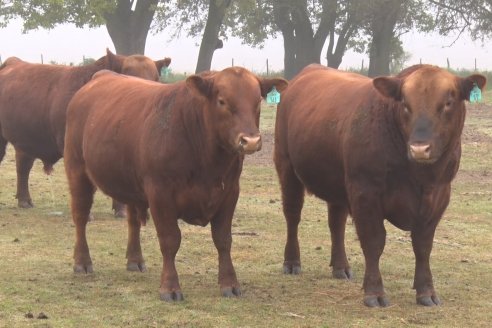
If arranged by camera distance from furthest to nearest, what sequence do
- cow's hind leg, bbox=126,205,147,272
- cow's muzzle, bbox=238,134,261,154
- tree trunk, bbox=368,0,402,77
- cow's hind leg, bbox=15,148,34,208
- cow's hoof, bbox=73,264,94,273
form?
tree trunk, bbox=368,0,402,77 < cow's hind leg, bbox=15,148,34,208 < cow's hind leg, bbox=126,205,147,272 < cow's hoof, bbox=73,264,94,273 < cow's muzzle, bbox=238,134,261,154

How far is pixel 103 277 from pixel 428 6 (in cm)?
3449

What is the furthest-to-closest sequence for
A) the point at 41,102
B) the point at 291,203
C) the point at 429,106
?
the point at 41,102 → the point at 291,203 → the point at 429,106

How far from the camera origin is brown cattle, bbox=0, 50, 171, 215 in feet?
35.3

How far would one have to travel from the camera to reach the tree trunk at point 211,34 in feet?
119

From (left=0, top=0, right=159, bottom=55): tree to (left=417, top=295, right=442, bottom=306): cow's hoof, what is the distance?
29353 mm

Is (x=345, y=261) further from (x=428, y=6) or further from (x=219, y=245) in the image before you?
(x=428, y=6)

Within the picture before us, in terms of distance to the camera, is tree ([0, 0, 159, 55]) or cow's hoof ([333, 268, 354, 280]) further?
tree ([0, 0, 159, 55])

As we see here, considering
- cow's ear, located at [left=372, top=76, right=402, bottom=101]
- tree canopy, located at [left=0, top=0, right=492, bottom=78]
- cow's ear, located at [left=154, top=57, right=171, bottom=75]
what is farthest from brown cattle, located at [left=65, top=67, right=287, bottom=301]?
tree canopy, located at [left=0, top=0, right=492, bottom=78]

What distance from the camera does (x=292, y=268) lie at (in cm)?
774

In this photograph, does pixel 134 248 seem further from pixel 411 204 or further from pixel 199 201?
pixel 411 204

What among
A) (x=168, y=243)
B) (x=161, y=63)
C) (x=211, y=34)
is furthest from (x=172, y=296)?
(x=211, y=34)

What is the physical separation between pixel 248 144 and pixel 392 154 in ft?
3.24

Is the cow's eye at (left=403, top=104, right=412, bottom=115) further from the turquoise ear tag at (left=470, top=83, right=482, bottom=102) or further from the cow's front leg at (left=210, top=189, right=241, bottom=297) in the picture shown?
the cow's front leg at (left=210, top=189, right=241, bottom=297)

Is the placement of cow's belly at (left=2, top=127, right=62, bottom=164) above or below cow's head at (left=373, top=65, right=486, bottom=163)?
below
